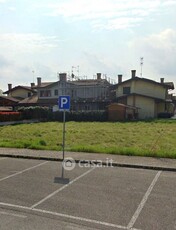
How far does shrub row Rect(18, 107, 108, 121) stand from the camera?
111 ft

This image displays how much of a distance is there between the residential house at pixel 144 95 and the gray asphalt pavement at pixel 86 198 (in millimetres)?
30152

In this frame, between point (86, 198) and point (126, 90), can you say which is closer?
point (86, 198)

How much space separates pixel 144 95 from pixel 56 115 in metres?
12.9

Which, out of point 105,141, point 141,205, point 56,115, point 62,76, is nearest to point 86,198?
point 141,205

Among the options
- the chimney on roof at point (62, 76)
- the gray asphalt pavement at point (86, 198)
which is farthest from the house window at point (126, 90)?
the gray asphalt pavement at point (86, 198)

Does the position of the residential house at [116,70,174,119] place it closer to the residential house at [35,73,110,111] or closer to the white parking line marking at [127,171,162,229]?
the residential house at [35,73,110,111]

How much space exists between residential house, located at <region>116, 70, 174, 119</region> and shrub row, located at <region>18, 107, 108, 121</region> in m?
6.35

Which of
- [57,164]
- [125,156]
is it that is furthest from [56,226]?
[125,156]

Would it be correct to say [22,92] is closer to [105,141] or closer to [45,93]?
[45,93]

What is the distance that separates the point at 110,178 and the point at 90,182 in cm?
66

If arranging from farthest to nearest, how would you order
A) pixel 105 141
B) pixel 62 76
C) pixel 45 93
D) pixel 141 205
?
pixel 62 76, pixel 45 93, pixel 105 141, pixel 141 205

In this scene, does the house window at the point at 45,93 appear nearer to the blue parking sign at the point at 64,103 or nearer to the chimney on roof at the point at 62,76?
the chimney on roof at the point at 62,76

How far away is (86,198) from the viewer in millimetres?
5711

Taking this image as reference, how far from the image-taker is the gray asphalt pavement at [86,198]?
4.58 meters
